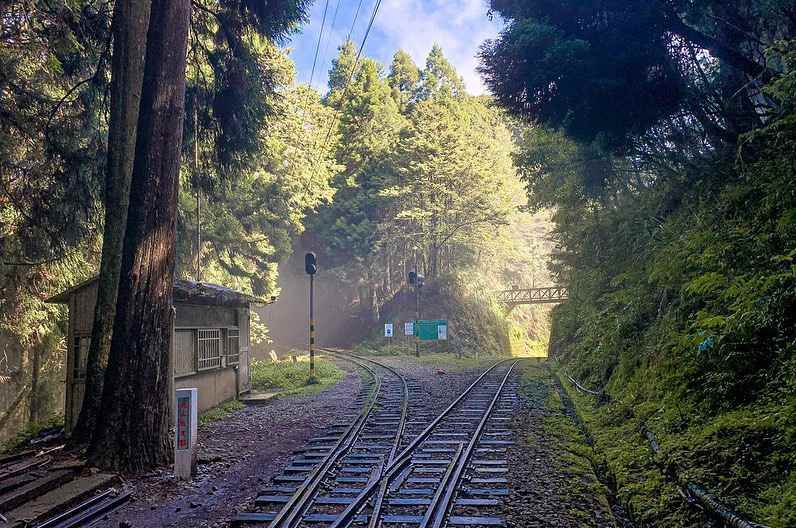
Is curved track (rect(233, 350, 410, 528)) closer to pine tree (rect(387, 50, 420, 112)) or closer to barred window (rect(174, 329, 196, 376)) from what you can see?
barred window (rect(174, 329, 196, 376))

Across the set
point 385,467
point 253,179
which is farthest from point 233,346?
point 253,179

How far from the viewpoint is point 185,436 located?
732 centimetres

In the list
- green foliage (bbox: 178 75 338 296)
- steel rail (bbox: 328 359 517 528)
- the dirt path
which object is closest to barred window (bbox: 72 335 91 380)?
the dirt path

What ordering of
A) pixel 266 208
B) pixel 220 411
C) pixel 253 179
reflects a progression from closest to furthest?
pixel 220 411, pixel 253 179, pixel 266 208

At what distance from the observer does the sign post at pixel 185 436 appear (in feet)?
23.6

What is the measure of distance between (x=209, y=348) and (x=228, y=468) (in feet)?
19.1

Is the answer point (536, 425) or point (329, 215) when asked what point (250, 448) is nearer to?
point (536, 425)

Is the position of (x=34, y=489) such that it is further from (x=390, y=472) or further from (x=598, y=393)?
(x=598, y=393)

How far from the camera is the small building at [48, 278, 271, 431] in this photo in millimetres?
10312

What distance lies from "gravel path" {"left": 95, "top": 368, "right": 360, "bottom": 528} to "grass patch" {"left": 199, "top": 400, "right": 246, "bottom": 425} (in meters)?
0.24

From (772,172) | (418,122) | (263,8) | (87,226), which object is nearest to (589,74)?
(772,172)

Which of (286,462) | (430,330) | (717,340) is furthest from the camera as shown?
(430,330)

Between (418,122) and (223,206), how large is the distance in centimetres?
1553

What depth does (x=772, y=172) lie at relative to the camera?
8477 millimetres
